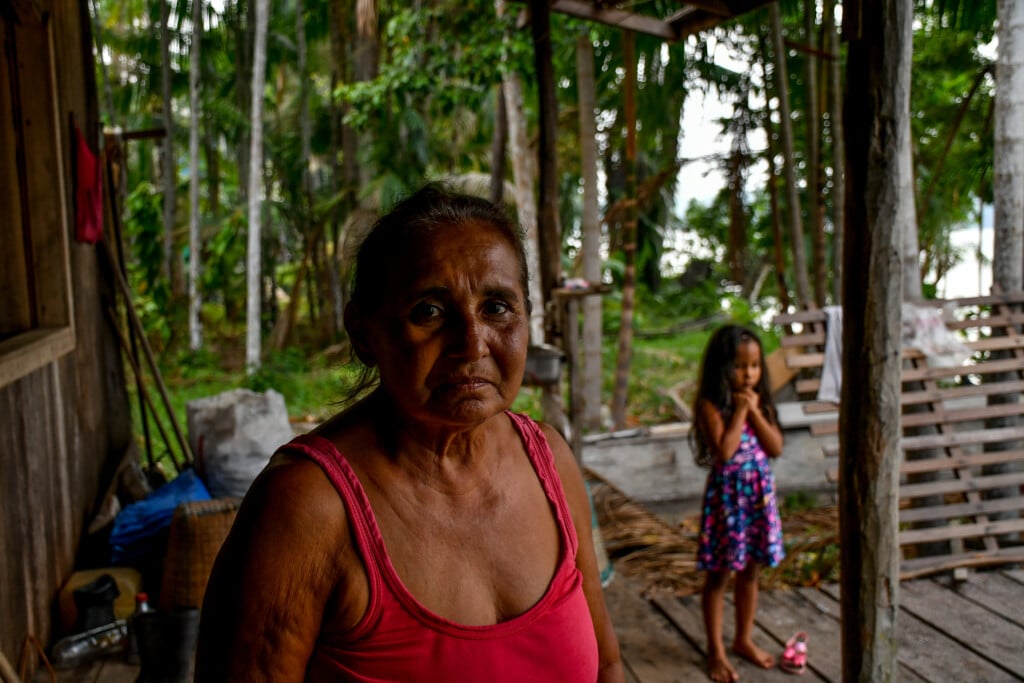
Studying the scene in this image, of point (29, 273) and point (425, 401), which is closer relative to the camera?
point (425, 401)

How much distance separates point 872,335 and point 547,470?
1.47m

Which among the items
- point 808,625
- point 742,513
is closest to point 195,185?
point 742,513

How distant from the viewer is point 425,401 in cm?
110

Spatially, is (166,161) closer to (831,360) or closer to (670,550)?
(670,550)

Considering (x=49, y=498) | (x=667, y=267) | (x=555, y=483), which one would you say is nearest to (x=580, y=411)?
(x=49, y=498)

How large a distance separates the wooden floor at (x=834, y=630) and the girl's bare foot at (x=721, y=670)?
0.05 metres

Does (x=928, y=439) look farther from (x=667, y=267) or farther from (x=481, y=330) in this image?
(x=667, y=267)

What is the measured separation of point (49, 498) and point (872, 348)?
116 inches

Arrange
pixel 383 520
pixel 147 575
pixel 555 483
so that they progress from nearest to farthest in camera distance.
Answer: pixel 383 520, pixel 555 483, pixel 147 575

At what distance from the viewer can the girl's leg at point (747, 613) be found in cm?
325

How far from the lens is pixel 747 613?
10.7 ft

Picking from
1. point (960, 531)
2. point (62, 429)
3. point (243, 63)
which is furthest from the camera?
point (243, 63)

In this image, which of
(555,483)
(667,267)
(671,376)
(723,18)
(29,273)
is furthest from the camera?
(667,267)

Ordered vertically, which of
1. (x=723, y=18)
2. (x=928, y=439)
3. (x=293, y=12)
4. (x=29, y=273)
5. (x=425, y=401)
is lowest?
(x=928, y=439)
